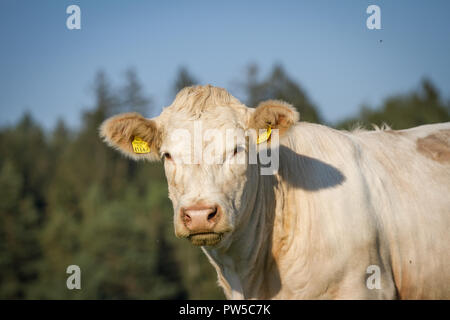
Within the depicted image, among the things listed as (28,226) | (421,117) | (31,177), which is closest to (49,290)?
(28,226)

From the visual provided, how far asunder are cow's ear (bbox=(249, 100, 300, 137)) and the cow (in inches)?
0.5

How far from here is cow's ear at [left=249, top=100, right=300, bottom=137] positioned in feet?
15.1

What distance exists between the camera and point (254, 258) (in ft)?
15.8

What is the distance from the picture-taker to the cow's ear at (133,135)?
503cm

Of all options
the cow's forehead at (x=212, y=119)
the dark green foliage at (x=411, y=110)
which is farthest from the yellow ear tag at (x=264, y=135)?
the dark green foliage at (x=411, y=110)

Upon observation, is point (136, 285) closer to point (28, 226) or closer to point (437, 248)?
point (28, 226)

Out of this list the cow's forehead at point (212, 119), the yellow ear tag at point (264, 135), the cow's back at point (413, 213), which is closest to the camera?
the cow's forehead at point (212, 119)

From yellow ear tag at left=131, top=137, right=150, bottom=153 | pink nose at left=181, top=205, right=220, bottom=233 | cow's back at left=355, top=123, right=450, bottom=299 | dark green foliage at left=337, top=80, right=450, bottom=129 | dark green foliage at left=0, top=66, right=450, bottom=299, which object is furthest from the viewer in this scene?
dark green foliage at left=337, top=80, right=450, bottom=129

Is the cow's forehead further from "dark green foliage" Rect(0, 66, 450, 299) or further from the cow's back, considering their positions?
"dark green foliage" Rect(0, 66, 450, 299)

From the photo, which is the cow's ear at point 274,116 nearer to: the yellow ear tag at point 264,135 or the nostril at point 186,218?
the yellow ear tag at point 264,135

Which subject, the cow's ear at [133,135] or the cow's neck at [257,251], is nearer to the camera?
the cow's neck at [257,251]

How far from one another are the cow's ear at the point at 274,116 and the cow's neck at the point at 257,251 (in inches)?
23.4

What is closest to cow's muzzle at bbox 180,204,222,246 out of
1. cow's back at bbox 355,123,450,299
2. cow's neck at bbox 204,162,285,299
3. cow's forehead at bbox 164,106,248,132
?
cow's neck at bbox 204,162,285,299

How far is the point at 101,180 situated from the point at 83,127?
8981mm
